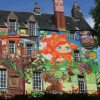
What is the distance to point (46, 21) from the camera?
162 feet

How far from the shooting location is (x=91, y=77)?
153ft

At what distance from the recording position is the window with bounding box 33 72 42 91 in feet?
146

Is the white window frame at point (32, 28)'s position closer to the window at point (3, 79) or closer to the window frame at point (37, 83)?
the window frame at point (37, 83)

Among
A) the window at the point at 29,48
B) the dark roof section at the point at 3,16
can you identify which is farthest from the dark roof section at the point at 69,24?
the dark roof section at the point at 3,16

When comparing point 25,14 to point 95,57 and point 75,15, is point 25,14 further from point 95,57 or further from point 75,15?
point 95,57

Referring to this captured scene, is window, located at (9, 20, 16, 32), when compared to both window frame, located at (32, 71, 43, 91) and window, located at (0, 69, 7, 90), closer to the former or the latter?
window, located at (0, 69, 7, 90)

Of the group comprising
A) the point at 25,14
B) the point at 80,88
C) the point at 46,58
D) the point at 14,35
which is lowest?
the point at 80,88

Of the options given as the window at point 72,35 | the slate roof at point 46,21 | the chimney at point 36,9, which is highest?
the chimney at point 36,9

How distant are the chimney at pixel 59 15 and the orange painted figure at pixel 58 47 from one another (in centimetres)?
134

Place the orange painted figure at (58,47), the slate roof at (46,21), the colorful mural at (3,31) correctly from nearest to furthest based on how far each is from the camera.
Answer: the colorful mural at (3,31), the orange painted figure at (58,47), the slate roof at (46,21)

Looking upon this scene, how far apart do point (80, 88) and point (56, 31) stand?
25.9 feet

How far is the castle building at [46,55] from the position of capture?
44000 millimetres

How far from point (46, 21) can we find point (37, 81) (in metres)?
9.06

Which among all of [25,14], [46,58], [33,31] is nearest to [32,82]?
[46,58]
